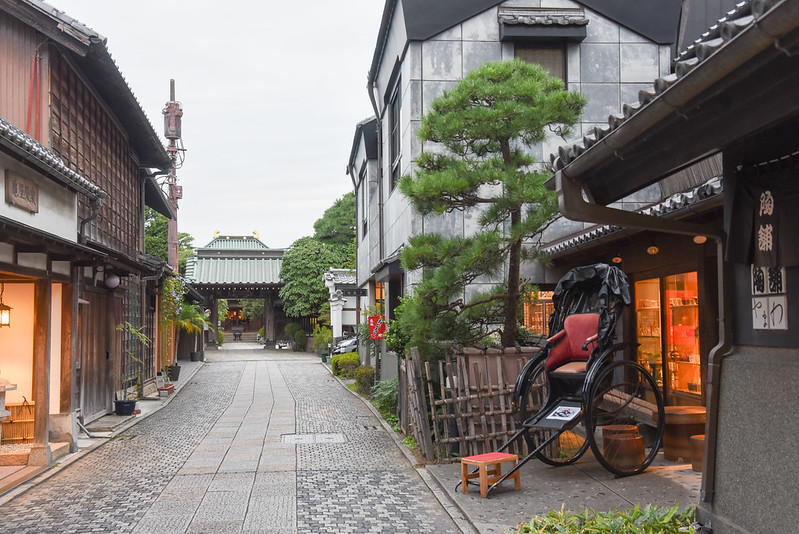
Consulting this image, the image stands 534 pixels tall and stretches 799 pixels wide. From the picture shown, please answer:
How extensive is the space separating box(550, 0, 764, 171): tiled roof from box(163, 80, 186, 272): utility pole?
22.6 m

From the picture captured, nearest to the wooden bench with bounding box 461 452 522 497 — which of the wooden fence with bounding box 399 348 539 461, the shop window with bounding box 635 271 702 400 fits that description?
the wooden fence with bounding box 399 348 539 461

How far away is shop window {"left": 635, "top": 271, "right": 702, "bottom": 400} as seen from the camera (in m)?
9.82

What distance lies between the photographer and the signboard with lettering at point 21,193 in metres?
8.80

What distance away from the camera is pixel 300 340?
42.0 metres

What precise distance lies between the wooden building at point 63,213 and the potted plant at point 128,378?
18 cm

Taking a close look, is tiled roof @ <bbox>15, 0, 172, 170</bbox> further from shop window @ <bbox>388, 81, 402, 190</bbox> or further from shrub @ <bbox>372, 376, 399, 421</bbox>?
shrub @ <bbox>372, 376, 399, 421</bbox>

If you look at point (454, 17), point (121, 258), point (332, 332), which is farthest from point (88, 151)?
point (332, 332)

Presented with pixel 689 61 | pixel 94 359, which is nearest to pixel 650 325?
pixel 689 61

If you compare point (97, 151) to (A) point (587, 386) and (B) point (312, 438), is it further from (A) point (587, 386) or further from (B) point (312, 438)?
(A) point (587, 386)

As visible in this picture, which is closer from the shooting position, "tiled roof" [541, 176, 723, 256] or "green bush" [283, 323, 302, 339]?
"tiled roof" [541, 176, 723, 256]

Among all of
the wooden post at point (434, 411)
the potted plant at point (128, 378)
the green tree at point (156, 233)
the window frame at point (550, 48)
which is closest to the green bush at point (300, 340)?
the green tree at point (156, 233)

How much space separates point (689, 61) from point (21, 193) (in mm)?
8314

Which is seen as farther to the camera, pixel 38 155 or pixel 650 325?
pixel 650 325

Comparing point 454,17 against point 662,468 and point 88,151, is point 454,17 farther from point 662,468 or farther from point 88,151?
point 662,468
